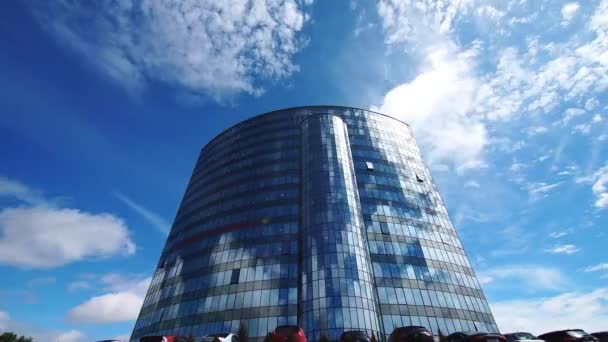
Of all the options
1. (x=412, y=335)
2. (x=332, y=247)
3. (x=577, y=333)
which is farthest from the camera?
(x=332, y=247)

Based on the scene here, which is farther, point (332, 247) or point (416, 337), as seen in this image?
point (332, 247)

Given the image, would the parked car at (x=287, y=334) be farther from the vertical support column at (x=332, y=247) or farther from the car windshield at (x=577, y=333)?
the vertical support column at (x=332, y=247)

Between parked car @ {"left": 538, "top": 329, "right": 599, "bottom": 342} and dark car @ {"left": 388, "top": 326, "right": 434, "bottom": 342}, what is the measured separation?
319 inches

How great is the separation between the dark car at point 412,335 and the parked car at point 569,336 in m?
8.09

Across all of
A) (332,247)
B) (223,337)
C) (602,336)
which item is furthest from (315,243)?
(602,336)

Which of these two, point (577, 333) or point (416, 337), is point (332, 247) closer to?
point (416, 337)

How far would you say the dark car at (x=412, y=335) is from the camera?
681 inches

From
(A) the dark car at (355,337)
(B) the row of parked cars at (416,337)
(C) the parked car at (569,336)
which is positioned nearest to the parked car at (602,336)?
(B) the row of parked cars at (416,337)

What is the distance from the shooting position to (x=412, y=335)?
1762 cm

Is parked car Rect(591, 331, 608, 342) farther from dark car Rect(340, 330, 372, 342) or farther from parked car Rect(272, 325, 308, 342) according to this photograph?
parked car Rect(272, 325, 308, 342)

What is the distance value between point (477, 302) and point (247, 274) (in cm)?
3529

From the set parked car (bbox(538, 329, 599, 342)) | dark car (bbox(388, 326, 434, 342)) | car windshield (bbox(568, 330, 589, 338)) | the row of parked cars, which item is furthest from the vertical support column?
car windshield (bbox(568, 330, 589, 338))

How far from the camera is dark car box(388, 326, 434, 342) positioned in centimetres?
1731

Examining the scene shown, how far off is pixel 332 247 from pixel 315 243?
268 cm
